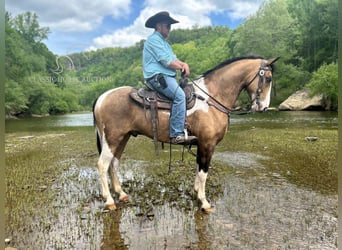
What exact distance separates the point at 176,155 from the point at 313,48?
3540cm

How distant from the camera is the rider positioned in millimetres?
4738

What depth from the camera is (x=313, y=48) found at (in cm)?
3869

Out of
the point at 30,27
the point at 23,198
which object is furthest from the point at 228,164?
the point at 30,27

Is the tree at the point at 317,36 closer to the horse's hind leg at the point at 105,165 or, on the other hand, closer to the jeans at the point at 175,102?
the jeans at the point at 175,102

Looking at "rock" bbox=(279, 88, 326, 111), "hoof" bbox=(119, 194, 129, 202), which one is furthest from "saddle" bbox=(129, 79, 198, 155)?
"rock" bbox=(279, 88, 326, 111)

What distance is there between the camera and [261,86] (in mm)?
5004

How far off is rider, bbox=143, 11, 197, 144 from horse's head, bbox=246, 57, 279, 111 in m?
1.13

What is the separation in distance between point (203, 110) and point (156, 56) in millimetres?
1130

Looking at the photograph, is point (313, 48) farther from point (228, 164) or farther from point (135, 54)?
point (228, 164)

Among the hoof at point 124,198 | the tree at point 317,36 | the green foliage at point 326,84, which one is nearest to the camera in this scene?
the hoof at point 124,198

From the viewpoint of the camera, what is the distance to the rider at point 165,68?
4.74 metres

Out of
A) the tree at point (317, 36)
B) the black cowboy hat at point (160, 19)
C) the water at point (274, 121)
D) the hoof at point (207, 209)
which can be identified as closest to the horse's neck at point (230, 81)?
the black cowboy hat at point (160, 19)

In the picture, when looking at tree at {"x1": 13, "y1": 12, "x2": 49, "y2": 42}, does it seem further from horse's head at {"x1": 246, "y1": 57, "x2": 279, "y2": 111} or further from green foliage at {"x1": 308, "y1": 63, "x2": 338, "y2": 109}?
horse's head at {"x1": 246, "y1": 57, "x2": 279, "y2": 111}

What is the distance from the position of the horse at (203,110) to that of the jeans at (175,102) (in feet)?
0.50
